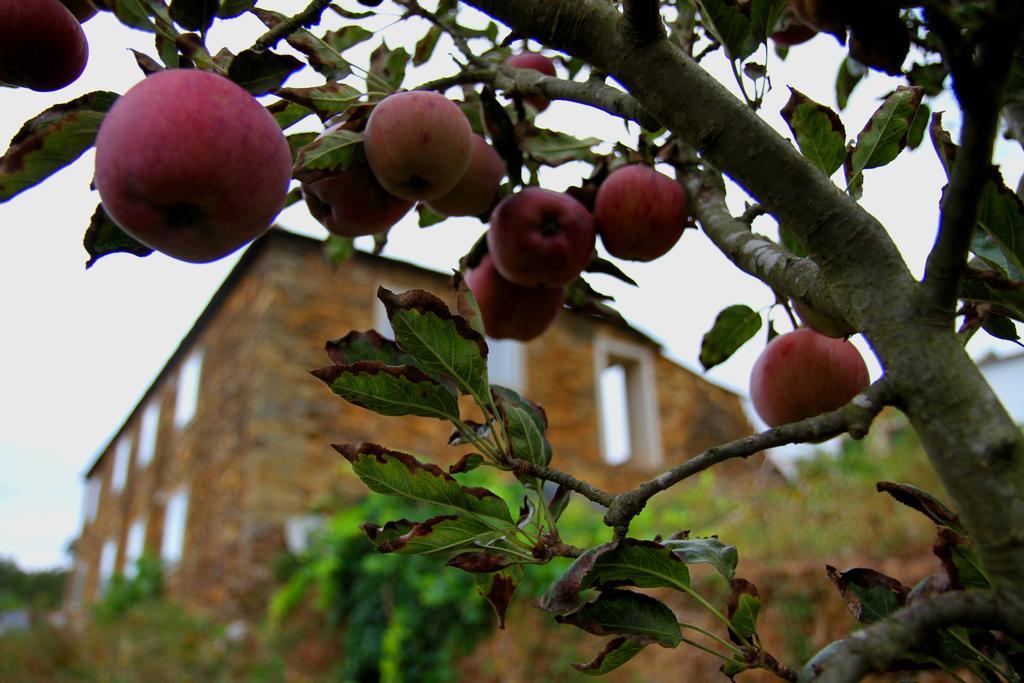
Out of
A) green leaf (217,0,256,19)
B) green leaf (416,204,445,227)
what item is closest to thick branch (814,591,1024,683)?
green leaf (217,0,256,19)

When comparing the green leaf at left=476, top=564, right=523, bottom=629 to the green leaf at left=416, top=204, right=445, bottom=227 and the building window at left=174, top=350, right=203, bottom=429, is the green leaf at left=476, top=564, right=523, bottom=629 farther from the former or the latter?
the building window at left=174, top=350, right=203, bottom=429

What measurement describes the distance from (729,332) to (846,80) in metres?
0.68

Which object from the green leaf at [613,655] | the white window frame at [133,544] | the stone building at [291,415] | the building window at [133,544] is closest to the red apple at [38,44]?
the green leaf at [613,655]

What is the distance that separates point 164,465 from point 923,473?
363 inches

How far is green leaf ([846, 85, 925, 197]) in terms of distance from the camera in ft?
2.72

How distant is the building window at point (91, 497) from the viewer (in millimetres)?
17391

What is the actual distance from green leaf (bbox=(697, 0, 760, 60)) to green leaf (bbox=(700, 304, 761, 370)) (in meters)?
0.36

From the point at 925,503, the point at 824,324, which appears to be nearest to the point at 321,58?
the point at 824,324

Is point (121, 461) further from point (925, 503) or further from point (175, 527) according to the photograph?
point (925, 503)

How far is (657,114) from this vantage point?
646 millimetres

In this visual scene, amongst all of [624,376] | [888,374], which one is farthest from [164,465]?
[888,374]

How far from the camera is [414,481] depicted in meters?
0.70

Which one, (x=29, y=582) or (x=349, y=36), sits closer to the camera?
(x=349, y=36)

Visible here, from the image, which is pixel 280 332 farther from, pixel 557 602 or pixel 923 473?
pixel 557 602
